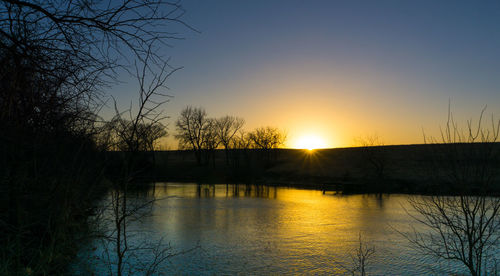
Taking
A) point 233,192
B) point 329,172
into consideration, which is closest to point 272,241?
point 233,192

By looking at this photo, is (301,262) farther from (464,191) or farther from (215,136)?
(215,136)

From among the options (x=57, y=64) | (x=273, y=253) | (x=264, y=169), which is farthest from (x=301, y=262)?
(x=264, y=169)

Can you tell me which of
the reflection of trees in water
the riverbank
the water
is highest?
the riverbank

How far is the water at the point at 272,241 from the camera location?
9.40 meters

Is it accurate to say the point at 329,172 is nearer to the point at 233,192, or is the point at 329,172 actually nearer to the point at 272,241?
the point at 233,192

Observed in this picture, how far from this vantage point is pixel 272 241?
1251 cm

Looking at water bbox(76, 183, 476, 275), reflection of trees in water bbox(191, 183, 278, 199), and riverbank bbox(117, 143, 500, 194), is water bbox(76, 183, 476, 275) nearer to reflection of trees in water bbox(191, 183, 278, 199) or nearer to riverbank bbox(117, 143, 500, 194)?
reflection of trees in water bbox(191, 183, 278, 199)

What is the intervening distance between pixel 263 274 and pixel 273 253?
2.03 metres

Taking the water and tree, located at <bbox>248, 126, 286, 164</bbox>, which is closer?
the water

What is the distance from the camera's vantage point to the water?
940 centimetres

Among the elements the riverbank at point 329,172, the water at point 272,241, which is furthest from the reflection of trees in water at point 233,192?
the water at point 272,241

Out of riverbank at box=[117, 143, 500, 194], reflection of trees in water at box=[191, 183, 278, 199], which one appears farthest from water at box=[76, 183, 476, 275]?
riverbank at box=[117, 143, 500, 194]

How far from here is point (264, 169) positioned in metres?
54.8

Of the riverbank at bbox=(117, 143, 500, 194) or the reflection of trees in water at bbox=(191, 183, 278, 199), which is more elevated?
the riverbank at bbox=(117, 143, 500, 194)
